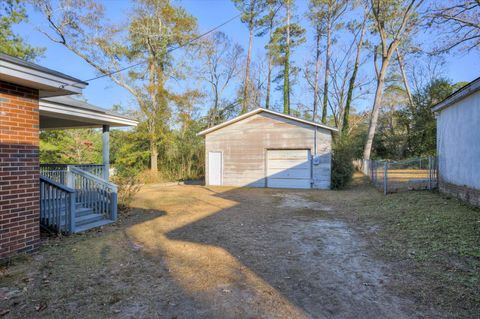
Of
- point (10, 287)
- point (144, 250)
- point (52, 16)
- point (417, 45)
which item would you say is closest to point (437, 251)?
point (144, 250)

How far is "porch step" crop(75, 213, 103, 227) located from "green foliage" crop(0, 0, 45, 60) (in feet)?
51.4

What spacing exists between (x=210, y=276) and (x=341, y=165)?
11882 millimetres

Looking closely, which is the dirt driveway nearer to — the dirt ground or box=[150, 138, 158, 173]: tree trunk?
the dirt ground

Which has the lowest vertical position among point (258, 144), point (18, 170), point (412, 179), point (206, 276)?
point (206, 276)

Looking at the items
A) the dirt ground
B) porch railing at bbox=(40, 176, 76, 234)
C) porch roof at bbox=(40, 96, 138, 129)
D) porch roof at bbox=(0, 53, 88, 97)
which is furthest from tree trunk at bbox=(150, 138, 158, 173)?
porch roof at bbox=(0, 53, 88, 97)

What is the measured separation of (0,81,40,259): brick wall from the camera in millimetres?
3963

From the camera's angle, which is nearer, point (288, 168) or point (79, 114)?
point (79, 114)

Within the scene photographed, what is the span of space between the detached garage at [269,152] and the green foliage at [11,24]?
43.3 ft

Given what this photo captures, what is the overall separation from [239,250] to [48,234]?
3745 mm

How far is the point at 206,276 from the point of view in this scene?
3.56 m

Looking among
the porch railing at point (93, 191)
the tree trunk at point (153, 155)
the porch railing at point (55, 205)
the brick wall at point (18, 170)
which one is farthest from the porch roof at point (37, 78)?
the tree trunk at point (153, 155)

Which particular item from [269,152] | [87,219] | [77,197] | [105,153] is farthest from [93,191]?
[269,152]

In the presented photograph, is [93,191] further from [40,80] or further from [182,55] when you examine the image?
[182,55]

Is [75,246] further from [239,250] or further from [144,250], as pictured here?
[239,250]
